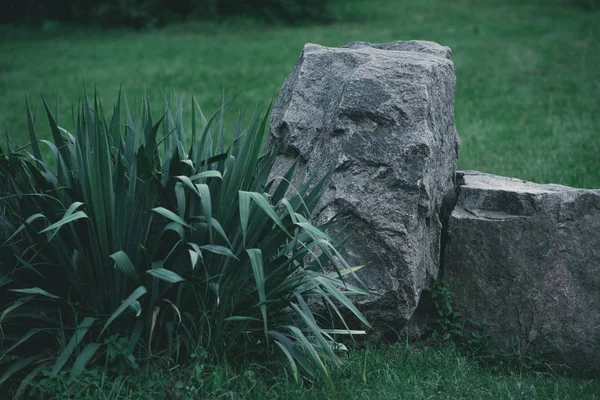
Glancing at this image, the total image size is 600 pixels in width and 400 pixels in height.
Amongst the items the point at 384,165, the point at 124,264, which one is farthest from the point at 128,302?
the point at 384,165

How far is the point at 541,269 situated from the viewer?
403cm

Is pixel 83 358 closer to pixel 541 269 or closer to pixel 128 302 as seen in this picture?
pixel 128 302

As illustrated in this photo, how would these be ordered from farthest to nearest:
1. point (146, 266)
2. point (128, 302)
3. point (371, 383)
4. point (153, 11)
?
point (153, 11) < point (371, 383) < point (146, 266) < point (128, 302)

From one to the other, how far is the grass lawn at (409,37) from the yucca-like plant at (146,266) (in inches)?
7.1

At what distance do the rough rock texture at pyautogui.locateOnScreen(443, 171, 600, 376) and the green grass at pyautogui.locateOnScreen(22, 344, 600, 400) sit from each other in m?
0.22

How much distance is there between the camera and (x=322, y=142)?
4070 mm

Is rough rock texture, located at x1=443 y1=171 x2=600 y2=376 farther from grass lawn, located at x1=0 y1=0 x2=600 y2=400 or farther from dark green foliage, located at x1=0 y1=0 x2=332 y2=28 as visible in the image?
dark green foliage, located at x1=0 y1=0 x2=332 y2=28

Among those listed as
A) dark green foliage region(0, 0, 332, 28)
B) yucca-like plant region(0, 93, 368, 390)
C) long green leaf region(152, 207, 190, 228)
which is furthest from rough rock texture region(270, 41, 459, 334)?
dark green foliage region(0, 0, 332, 28)

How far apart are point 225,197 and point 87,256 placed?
0.67 m

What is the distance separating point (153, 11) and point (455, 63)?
683 cm

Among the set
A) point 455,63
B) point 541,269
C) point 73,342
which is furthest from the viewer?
point 455,63

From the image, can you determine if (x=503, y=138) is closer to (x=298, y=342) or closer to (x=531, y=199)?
(x=531, y=199)

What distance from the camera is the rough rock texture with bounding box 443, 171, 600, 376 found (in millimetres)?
3998

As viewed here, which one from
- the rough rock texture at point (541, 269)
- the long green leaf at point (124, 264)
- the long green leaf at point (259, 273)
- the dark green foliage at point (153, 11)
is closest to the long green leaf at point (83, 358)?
the long green leaf at point (124, 264)
